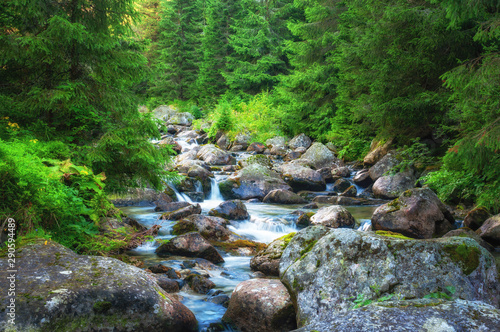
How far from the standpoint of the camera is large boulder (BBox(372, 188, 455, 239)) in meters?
8.07

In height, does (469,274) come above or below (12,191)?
below

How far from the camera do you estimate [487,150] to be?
20.4 ft

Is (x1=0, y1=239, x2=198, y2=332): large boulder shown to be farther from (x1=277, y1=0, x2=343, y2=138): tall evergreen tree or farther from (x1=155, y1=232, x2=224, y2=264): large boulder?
(x1=277, y1=0, x2=343, y2=138): tall evergreen tree

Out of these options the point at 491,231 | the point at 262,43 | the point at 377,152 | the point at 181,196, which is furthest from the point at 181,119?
the point at 491,231

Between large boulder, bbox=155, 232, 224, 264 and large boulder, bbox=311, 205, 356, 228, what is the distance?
130 inches

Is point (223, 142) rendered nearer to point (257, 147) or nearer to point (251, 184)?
point (257, 147)

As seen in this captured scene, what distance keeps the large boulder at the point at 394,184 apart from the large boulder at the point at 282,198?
2.72 m

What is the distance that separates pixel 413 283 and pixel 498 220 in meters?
5.19

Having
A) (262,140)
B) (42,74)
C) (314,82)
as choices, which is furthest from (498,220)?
(262,140)

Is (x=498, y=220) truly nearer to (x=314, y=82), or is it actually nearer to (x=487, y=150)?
(x=487, y=150)

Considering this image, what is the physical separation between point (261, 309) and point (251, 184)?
9352mm

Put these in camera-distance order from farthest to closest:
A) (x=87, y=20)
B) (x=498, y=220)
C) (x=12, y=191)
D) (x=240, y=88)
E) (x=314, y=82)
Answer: (x=240, y=88)
(x=314, y=82)
(x=498, y=220)
(x=87, y=20)
(x=12, y=191)

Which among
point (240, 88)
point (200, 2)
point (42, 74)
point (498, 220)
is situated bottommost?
point (498, 220)

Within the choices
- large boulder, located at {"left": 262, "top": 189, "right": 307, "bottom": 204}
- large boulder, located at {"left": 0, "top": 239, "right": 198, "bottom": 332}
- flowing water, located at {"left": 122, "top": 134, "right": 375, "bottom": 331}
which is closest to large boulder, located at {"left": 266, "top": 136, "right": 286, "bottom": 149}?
flowing water, located at {"left": 122, "top": 134, "right": 375, "bottom": 331}
